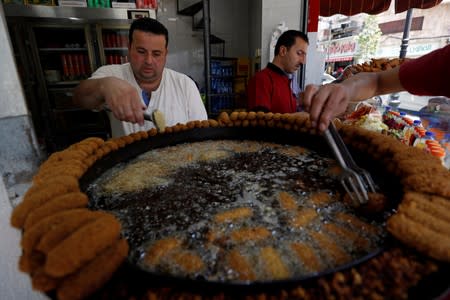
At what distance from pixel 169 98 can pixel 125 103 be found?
1042mm

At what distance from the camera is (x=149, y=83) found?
2184 millimetres

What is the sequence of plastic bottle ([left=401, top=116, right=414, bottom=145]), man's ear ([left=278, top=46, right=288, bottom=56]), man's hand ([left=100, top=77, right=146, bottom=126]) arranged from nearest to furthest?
man's hand ([left=100, top=77, right=146, bottom=126]) < plastic bottle ([left=401, top=116, right=414, bottom=145]) < man's ear ([left=278, top=46, right=288, bottom=56])

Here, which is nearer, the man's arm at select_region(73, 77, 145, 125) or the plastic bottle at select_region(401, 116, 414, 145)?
the man's arm at select_region(73, 77, 145, 125)

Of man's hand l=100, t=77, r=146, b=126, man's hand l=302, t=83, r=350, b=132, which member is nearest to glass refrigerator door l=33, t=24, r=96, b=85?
man's hand l=100, t=77, r=146, b=126

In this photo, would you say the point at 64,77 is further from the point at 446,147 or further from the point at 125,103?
the point at 446,147

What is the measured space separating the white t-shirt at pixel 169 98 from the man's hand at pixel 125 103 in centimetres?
71

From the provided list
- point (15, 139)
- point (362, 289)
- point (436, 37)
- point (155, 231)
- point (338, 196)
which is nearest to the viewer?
point (362, 289)

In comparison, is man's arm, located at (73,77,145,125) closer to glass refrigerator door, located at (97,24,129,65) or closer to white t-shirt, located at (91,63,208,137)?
white t-shirt, located at (91,63,208,137)

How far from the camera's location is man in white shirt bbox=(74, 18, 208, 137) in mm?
1713

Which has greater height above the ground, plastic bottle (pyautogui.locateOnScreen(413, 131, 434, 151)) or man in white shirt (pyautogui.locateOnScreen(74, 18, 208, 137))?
man in white shirt (pyautogui.locateOnScreen(74, 18, 208, 137))

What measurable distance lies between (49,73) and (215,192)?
460 centimetres

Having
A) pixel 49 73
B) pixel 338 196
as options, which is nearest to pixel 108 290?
pixel 338 196

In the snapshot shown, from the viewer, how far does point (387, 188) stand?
35.9 inches

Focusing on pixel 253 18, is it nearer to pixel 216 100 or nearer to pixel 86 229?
pixel 216 100
